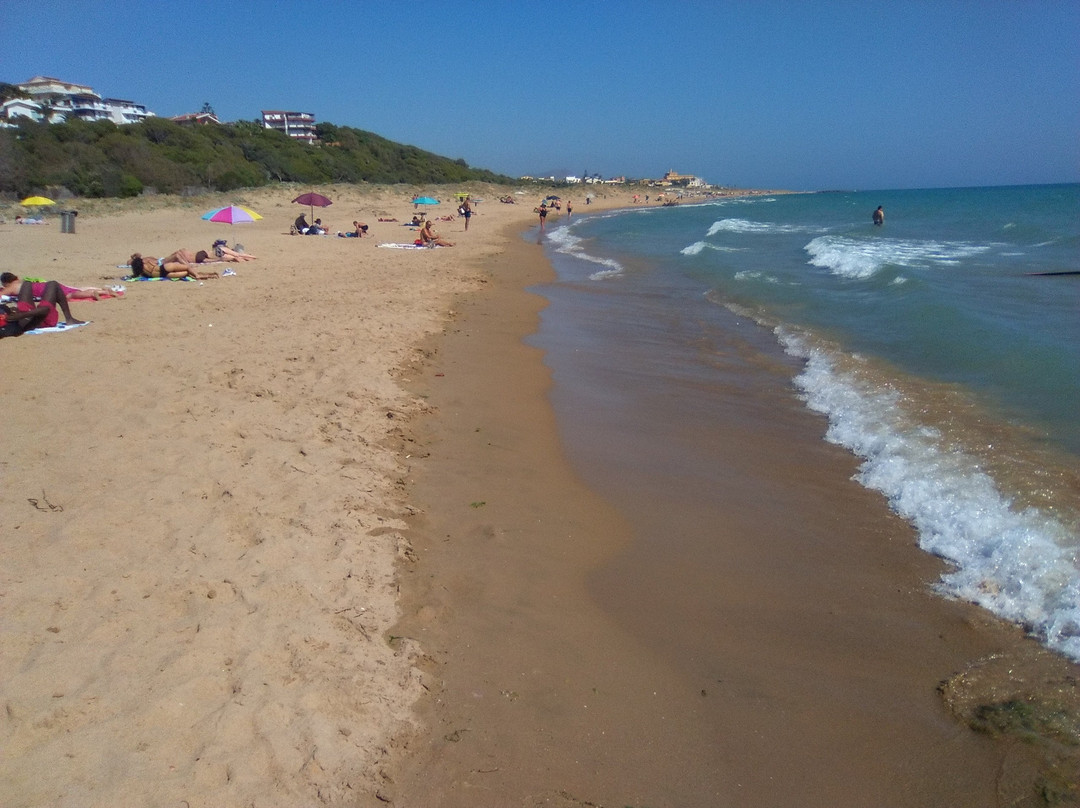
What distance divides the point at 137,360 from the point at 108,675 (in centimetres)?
493

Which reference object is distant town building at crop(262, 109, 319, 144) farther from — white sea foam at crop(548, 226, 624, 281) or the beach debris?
the beach debris

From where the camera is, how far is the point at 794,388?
26.3ft

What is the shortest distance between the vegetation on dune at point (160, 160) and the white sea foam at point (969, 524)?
1407 inches

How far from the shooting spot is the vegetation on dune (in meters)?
31.6

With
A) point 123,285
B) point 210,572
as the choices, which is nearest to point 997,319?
point 210,572

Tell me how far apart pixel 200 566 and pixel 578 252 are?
70.8ft

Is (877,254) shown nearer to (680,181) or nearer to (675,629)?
(675,629)

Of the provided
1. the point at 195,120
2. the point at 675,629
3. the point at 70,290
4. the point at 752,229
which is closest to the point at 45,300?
the point at 70,290

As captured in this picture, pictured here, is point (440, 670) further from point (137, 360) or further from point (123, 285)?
point (123, 285)

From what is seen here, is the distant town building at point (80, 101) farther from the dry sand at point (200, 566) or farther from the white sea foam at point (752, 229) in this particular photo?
the dry sand at point (200, 566)

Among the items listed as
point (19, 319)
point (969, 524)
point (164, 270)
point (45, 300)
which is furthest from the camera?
point (164, 270)

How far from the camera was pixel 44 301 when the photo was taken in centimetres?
821

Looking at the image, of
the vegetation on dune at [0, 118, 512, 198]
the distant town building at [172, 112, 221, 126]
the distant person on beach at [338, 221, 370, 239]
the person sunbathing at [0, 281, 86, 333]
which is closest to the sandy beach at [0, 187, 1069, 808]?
the person sunbathing at [0, 281, 86, 333]

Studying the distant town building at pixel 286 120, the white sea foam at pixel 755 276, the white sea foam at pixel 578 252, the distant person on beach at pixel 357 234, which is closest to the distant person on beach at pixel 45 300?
the white sea foam at pixel 578 252
